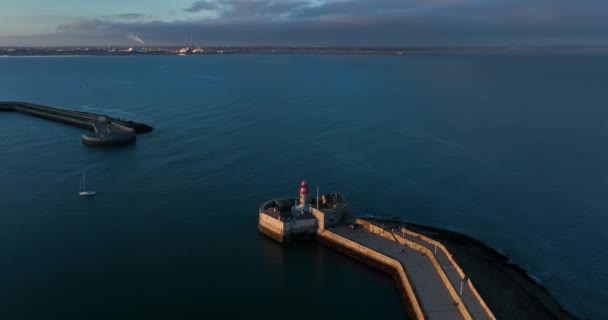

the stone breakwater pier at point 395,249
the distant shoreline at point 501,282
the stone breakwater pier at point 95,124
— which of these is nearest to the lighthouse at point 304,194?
the stone breakwater pier at point 395,249

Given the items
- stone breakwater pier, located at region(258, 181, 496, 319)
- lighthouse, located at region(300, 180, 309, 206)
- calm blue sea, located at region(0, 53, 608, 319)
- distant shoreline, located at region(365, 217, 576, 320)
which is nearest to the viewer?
stone breakwater pier, located at region(258, 181, 496, 319)

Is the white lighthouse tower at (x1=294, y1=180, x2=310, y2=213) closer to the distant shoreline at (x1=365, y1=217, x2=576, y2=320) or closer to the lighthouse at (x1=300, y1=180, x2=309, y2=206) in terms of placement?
the lighthouse at (x1=300, y1=180, x2=309, y2=206)

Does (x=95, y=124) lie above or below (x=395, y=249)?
above

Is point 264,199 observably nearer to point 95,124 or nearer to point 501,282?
point 501,282

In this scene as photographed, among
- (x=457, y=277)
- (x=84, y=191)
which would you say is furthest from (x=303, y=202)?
(x=84, y=191)

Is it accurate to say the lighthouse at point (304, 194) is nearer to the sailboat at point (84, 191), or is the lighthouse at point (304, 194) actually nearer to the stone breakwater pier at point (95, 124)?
the sailboat at point (84, 191)

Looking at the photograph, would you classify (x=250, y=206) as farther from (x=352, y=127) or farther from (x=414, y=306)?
(x=352, y=127)

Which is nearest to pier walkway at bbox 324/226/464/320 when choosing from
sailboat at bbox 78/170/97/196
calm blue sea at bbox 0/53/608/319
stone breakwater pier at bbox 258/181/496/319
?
stone breakwater pier at bbox 258/181/496/319
